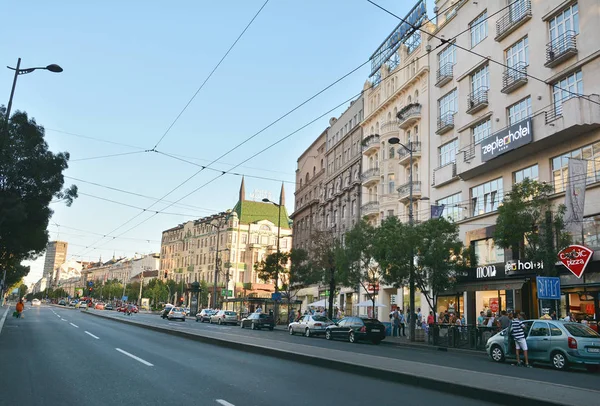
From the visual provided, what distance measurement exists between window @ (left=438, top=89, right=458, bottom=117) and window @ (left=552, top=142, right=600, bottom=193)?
10.7 m

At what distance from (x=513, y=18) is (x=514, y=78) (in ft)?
13.0

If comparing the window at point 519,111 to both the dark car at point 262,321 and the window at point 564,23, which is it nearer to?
the window at point 564,23

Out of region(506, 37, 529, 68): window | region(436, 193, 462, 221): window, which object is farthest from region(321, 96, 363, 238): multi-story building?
region(506, 37, 529, 68): window

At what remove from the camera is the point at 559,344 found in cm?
1672

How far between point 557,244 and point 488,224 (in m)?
9.21

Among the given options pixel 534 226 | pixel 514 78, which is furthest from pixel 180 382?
pixel 514 78

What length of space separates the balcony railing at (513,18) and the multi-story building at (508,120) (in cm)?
7

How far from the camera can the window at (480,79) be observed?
111 feet

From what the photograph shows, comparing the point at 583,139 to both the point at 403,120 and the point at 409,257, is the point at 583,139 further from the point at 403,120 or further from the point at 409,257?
the point at 403,120

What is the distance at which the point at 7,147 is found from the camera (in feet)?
72.4

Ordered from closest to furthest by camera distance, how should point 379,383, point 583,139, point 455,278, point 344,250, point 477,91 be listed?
point 379,383
point 583,139
point 455,278
point 477,91
point 344,250

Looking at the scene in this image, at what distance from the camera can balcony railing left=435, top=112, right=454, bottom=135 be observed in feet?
122

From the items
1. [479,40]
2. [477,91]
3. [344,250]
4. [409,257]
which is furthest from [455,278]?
[479,40]

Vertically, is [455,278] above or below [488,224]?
below
